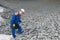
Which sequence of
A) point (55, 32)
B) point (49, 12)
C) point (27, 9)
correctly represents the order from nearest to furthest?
point (55, 32) < point (49, 12) < point (27, 9)

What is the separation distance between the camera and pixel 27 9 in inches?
589

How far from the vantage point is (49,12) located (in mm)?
13859

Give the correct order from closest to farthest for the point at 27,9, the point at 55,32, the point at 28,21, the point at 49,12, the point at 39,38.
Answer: the point at 39,38, the point at 55,32, the point at 28,21, the point at 49,12, the point at 27,9

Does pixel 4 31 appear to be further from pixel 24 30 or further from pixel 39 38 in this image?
pixel 39 38

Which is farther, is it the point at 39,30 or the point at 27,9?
the point at 27,9

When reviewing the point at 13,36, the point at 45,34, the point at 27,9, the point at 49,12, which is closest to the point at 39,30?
the point at 45,34

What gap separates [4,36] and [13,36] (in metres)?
0.60

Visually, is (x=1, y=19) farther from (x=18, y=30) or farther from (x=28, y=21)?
(x=18, y=30)

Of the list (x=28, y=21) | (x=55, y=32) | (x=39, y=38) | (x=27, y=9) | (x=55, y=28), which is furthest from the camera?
(x=27, y=9)

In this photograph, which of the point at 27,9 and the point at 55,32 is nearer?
the point at 55,32

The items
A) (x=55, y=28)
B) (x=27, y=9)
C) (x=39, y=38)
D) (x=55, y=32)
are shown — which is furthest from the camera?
(x=27, y=9)

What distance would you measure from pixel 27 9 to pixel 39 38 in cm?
668

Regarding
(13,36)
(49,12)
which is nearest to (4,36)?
(13,36)

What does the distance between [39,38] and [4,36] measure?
1685mm
